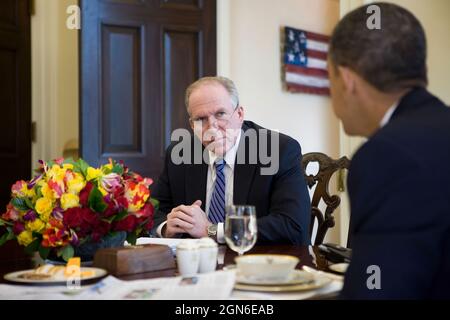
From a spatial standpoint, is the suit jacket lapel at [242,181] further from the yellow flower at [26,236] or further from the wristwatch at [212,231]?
the yellow flower at [26,236]

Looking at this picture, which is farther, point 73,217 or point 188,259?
point 73,217

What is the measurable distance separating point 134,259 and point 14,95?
2.89 m

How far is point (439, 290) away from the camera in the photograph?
926 mm

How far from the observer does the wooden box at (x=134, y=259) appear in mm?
1362

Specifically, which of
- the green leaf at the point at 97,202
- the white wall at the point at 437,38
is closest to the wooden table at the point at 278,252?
the green leaf at the point at 97,202

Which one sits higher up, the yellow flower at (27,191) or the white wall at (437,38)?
the white wall at (437,38)

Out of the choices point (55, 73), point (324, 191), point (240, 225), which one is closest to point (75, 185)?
point (240, 225)

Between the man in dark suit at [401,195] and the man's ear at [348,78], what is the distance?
4 centimetres

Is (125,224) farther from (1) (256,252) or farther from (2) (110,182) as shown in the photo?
(1) (256,252)

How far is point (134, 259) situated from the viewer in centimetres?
138

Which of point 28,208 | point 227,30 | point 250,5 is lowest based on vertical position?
point 28,208

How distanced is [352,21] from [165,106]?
2.43 meters
